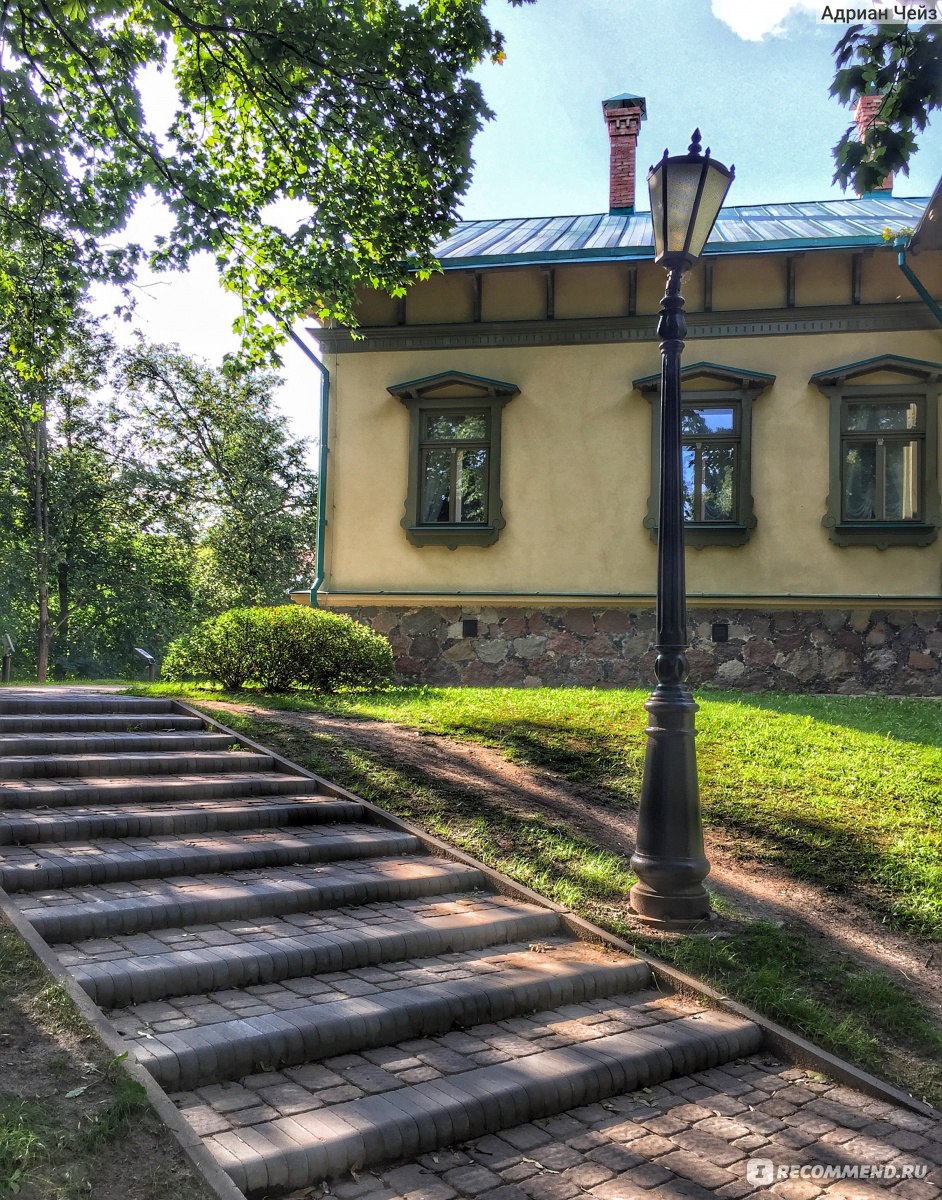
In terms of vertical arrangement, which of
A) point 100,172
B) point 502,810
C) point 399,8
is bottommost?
point 502,810

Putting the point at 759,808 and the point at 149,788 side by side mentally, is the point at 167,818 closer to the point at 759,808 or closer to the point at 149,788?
the point at 149,788

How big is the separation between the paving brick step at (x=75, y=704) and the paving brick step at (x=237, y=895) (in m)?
4.17

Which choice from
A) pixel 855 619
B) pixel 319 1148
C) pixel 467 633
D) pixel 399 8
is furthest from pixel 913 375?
pixel 319 1148

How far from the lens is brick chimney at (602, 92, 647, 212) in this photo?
16.8 m

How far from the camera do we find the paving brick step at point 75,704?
904cm

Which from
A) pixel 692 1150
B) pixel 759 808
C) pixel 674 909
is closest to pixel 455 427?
pixel 759 808

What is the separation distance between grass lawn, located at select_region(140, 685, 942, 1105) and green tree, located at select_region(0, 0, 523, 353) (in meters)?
4.99

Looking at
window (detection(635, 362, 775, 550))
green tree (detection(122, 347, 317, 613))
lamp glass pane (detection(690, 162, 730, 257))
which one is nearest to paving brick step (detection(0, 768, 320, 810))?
lamp glass pane (detection(690, 162, 730, 257))

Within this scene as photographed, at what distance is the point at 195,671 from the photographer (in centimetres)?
1270

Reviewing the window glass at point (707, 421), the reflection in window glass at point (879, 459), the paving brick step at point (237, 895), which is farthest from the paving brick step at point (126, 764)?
the reflection in window glass at point (879, 459)

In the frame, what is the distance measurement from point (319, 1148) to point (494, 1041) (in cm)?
122

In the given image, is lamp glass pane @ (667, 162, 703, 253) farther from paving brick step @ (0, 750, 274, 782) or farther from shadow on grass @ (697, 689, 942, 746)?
shadow on grass @ (697, 689, 942, 746)

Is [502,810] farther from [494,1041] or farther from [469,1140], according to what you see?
[469,1140]

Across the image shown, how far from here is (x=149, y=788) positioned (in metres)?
6.97
